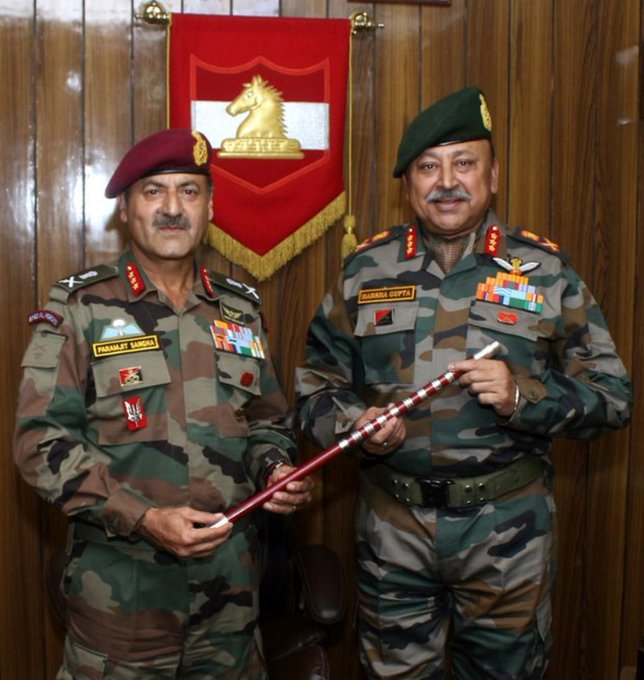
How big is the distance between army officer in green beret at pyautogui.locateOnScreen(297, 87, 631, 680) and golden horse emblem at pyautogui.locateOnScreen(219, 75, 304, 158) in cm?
56

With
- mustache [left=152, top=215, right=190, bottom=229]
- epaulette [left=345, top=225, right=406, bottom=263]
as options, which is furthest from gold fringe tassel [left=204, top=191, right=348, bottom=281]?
mustache [left=152, top=215, right=190, bottom=229]

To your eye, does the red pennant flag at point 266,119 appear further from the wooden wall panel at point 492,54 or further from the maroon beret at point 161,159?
the maroon beret at point 161,159

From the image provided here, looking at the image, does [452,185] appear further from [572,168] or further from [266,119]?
[572,168]

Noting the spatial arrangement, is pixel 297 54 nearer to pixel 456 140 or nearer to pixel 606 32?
pixel 456 140

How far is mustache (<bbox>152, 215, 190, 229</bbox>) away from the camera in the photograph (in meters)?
1.94

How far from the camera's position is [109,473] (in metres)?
1.82

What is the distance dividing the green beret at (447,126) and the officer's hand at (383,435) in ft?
2.01

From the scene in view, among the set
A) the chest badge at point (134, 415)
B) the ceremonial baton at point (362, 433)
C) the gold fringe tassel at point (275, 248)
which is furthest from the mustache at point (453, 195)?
the chest badge at point (134, 415)

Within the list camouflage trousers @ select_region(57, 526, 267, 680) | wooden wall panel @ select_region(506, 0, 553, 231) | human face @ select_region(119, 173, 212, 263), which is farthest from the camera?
wooden wall panel @ select_region(506, 0, 553, 231)

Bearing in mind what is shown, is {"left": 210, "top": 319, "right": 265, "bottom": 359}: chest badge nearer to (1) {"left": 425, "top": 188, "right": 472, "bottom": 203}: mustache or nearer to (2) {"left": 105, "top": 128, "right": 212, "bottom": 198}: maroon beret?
(2) {"left": 105, "top": 128, "right": 212, "bottom": 198}: maroon beret

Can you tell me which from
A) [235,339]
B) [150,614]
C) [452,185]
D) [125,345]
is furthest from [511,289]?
[150,614]

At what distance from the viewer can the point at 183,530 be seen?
1.67 metres

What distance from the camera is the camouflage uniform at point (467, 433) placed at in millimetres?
1999

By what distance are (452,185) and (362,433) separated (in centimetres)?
63
